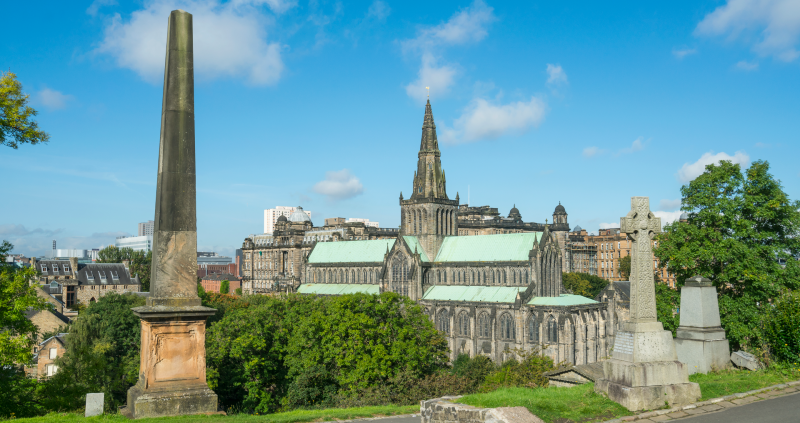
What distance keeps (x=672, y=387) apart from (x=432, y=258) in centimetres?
6662

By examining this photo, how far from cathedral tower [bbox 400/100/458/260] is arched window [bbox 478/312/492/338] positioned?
15247mm

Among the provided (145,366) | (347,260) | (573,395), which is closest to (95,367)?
(145,366)

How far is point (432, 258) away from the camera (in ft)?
263

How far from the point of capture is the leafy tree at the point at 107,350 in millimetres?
37656

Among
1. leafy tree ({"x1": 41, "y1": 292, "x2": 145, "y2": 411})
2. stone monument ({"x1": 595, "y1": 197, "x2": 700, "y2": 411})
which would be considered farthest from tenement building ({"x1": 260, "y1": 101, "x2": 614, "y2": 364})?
stone monument ({"x1": 595, "y1": 197, "x2": 700, "y2": 411})

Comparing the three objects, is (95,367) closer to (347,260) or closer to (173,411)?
(173,411)

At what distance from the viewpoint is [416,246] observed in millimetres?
79812

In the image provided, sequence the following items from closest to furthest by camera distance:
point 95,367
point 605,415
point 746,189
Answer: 1. point 605,415
2. point 746,189
3. point 95,367

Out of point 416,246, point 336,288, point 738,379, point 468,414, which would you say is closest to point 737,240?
point 738,379

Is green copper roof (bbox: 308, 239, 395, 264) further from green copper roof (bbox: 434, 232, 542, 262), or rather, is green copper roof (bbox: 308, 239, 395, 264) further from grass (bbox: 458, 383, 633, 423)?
grass (bbox: 458, 383, 633, 423)

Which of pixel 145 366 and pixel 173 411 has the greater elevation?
pixel 145 366

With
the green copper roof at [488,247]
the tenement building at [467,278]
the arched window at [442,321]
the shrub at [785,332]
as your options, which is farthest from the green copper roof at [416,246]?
the shrub at [785,332]

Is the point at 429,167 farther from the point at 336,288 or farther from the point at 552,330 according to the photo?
the point at 552,330

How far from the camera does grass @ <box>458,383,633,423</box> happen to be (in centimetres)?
1230
